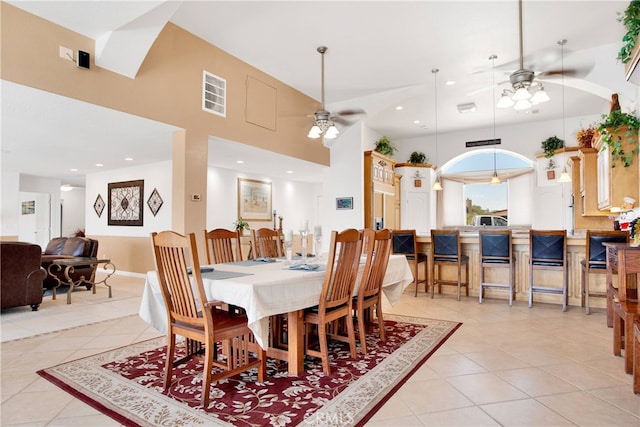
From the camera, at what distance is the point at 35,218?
9.48 metres

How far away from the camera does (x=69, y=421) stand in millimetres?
1879

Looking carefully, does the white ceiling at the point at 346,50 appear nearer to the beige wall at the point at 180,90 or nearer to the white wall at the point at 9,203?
the beige wall at the point at 180,90

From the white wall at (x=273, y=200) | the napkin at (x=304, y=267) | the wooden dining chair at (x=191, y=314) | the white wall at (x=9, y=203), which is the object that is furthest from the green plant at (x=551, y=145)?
the white wall at (x=9, y=203)

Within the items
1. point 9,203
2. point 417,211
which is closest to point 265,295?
point 417,211

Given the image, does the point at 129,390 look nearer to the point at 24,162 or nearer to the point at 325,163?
the point at 325,163

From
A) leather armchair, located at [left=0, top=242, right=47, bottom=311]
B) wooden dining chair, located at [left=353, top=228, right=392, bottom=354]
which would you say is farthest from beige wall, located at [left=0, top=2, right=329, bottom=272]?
wooden dining chair, located at [left=353, top=228, right=392, bottom=354]

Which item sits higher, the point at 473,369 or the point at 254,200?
the point at 254,200

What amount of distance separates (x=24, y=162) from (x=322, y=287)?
7.62m

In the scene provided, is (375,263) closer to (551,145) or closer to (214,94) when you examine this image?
(214,94)

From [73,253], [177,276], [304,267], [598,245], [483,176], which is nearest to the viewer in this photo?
[177,276]

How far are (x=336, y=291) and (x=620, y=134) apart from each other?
419cm

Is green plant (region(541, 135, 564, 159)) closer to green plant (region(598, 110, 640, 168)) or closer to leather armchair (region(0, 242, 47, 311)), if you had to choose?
green plant (region(598, 110, 640, 168))

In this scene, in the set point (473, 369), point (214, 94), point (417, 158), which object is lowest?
point (473, 369)

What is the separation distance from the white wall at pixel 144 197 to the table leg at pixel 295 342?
5.26 metres
